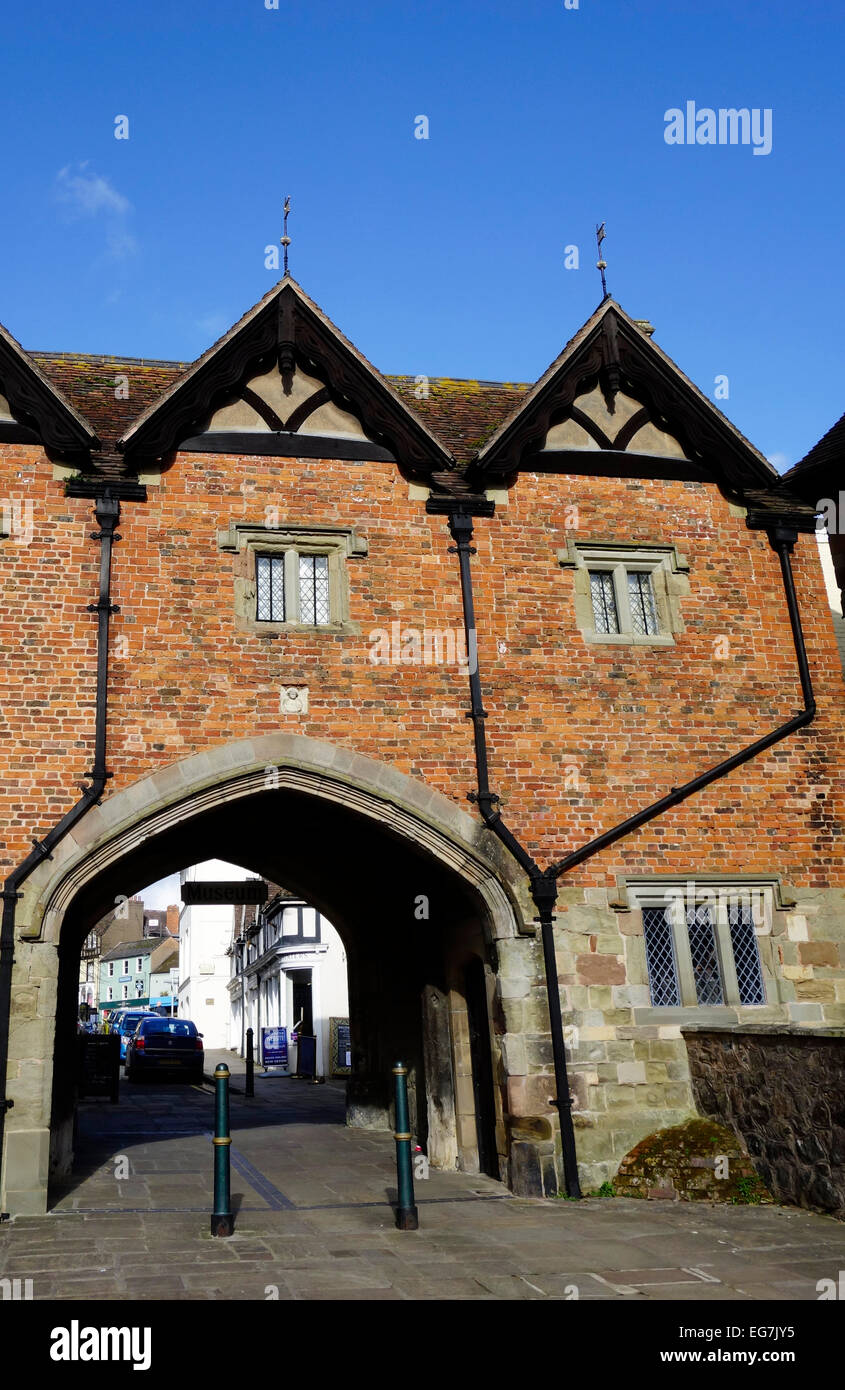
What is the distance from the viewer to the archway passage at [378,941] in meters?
10.9

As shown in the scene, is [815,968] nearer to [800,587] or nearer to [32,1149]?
[800,587]

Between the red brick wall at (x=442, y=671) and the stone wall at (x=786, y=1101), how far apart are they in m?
2.07

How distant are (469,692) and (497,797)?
1179 mm

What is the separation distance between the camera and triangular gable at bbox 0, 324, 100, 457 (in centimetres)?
1077

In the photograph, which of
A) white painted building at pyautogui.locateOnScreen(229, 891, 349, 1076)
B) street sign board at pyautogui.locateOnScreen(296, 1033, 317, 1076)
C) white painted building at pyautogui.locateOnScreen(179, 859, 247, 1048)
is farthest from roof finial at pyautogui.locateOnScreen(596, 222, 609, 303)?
white painted building at pyautogui.locateOnScreen(179, 859, 247, 1048)

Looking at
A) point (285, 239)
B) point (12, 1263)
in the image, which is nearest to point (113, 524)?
point (285, 239)

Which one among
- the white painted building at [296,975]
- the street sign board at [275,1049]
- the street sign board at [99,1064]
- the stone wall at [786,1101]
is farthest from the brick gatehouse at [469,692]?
the street sign board at [275,1049]

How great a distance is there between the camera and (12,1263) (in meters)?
6.96

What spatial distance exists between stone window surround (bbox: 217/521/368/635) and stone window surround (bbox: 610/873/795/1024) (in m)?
4.03

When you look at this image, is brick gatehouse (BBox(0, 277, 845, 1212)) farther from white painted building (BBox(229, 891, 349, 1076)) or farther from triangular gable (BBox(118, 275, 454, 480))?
white painted building (BBox(229, 891, 349, 1076))

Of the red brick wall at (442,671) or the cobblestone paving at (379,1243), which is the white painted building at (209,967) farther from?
the cobblestone paving at (379,1243)

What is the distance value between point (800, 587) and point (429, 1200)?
786 centimetres

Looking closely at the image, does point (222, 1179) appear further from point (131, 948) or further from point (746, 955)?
point (131, 948)
